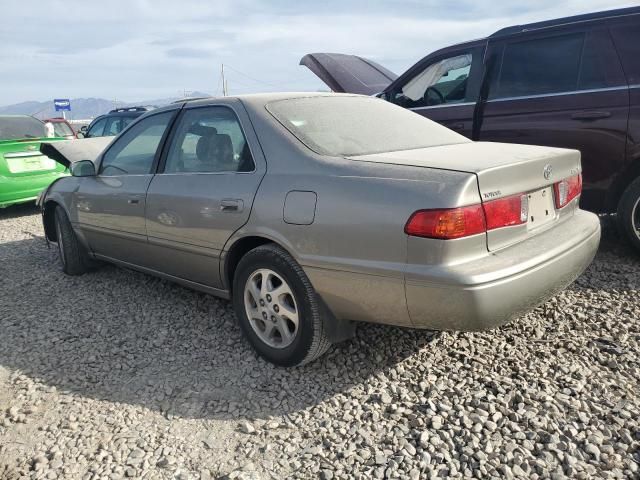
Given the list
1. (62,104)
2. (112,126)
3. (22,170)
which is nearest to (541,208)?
(22,170)

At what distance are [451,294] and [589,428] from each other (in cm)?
85

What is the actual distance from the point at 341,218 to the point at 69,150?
4.45m

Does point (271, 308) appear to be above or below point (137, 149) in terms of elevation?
below

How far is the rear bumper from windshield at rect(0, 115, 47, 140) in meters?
8.08

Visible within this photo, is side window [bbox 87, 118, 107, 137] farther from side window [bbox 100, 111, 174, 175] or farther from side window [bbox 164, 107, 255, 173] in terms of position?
side window [bbox 164, 107, 255, 173]

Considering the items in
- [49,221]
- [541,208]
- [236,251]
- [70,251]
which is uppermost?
[541,208]

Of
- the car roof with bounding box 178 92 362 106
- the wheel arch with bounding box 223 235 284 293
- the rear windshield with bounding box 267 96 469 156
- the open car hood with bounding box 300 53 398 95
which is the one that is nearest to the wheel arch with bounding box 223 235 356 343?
the wheel arch with bounding box 223 235 284 293

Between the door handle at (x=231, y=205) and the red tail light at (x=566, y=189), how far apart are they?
5.51ft

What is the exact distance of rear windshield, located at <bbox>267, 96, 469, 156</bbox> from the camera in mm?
2766

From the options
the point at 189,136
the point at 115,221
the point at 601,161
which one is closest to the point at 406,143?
the point at 189,136

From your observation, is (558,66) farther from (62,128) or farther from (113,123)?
Answer: (62,128)

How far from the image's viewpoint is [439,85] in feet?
16.7

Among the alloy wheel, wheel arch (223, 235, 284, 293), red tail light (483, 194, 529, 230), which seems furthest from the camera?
wheel arch (223, 235, 284, 293)

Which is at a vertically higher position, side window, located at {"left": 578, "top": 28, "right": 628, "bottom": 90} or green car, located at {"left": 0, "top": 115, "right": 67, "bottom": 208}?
side window, located at {"left": 578, "top": 28, "right": 628, "bottom": 90}
